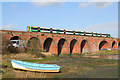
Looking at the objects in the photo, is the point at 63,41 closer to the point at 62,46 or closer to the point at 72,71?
the point at 62,46

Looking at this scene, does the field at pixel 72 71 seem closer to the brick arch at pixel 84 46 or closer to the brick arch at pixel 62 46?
the brick arch at pixel 62 46

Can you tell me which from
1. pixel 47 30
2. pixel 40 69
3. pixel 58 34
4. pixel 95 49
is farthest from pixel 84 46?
pixel 40 69

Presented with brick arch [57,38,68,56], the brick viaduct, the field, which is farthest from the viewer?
brick arch [57,38,68,56]

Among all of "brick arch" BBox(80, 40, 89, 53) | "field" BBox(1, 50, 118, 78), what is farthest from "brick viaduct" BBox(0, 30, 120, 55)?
"field" BBox(1, 50, 118, 78)

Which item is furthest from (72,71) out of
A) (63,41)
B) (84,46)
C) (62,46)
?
(84,46)

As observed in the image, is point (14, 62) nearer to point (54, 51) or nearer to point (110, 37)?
point (54, 51)

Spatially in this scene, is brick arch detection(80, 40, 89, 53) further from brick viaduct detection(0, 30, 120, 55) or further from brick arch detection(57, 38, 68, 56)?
brick arch detection(57, 38, 68, 56)

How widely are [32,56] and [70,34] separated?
1930 centimetres

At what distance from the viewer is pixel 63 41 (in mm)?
47219

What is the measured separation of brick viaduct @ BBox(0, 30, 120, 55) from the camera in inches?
1450

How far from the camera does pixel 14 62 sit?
18.4 m

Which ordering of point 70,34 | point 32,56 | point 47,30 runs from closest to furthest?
point 32,56, point 47,30, point 70,34

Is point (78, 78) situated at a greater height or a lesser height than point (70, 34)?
lesser

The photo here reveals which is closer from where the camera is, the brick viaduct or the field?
the field
